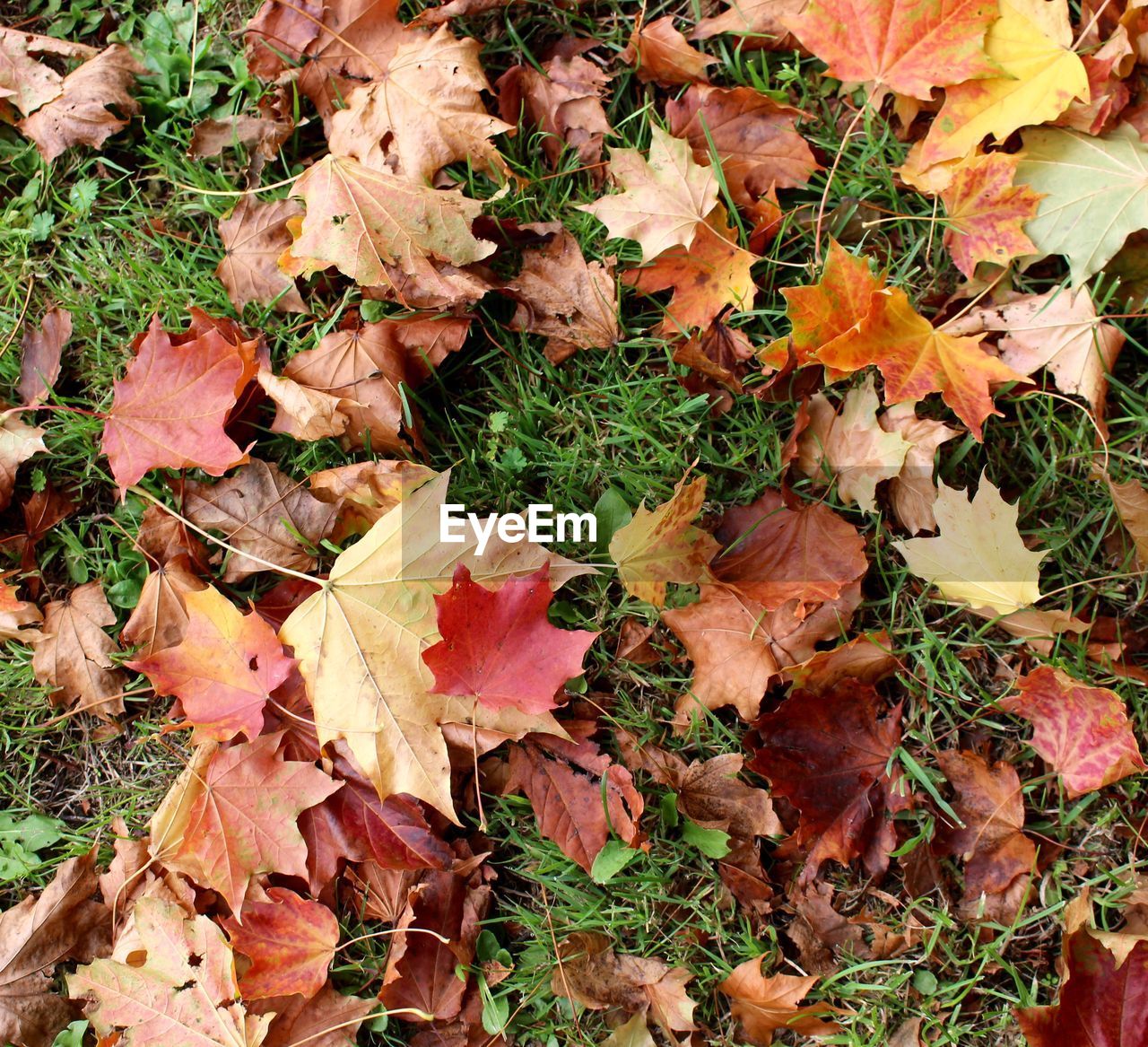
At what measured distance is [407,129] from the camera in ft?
6.75

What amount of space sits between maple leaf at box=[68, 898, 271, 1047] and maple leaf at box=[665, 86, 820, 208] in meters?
1.90

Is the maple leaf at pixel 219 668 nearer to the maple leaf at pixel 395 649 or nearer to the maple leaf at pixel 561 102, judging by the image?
the maple leaf at pixel 395 649

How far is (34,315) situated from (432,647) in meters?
1.34

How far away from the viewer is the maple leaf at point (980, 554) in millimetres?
1863

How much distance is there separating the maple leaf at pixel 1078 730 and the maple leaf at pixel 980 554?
16 cm

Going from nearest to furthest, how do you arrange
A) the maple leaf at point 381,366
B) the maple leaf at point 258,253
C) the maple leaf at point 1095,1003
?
the maple leaf at point 1095,1003, the maple leaf at point 381,366, the maple leaf at point 258,253

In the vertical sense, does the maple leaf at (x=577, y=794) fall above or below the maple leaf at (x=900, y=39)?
below

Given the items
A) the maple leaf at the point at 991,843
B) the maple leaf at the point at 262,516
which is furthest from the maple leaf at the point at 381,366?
the maple leaf at the point at 991,843

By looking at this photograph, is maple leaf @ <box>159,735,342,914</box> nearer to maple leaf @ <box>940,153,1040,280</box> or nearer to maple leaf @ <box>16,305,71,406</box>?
maple leaf @ <box>16,305,71,406</box>

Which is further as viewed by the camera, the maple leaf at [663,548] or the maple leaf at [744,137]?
the maple leaf at [744,137]

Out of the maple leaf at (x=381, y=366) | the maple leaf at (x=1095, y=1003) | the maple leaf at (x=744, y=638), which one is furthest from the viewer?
the maple leaf at (x=381, y=366)

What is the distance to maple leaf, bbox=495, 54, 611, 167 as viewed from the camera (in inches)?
83.0

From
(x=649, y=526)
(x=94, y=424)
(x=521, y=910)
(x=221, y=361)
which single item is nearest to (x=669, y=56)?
(x=649, y=526)

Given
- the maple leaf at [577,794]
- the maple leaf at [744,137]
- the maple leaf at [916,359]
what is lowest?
the maple leaf at [577,794]
